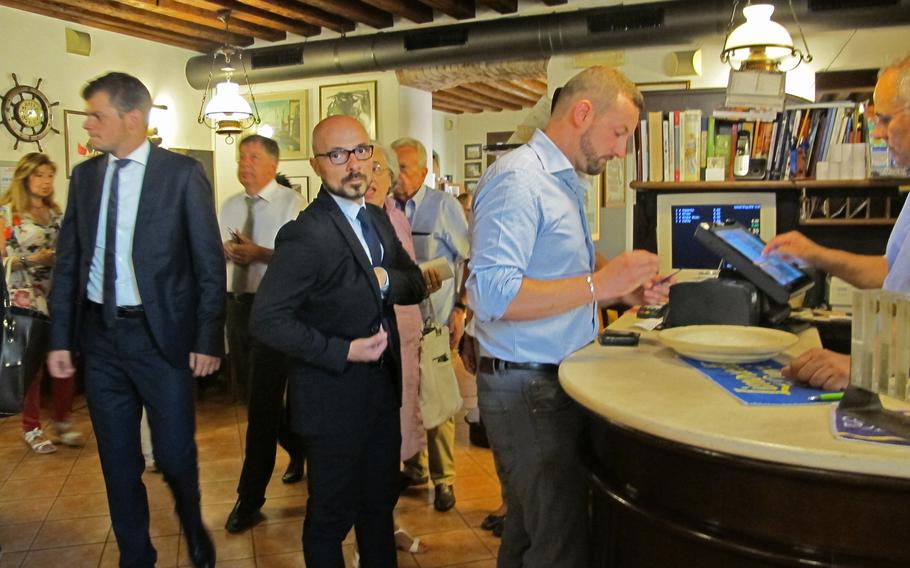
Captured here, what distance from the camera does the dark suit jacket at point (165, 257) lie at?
7.86ft

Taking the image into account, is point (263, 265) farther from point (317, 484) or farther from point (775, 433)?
point (775, 433)

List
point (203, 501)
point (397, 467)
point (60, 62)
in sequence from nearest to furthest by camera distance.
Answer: point (397, 467)
point (203, 501)
point (60, 62)

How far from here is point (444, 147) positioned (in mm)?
15016

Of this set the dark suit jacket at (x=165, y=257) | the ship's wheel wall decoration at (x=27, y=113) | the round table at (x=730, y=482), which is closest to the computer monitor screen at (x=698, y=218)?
the round table at (x=730, y=482)

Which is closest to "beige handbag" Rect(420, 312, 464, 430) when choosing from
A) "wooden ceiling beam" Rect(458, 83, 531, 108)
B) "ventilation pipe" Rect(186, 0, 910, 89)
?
"ventilation pipe" Rect(186, 0, 910, 89)

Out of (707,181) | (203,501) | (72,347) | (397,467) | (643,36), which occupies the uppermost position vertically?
(643,36)

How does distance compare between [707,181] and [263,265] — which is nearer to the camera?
[707,181]

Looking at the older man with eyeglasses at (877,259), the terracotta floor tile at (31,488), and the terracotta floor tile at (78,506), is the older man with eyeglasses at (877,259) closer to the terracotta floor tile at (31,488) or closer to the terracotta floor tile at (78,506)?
the terracotta floor tile at (78,506)

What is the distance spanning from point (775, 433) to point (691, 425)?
14 centimetres

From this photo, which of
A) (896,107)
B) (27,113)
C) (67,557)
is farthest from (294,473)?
(27,113)

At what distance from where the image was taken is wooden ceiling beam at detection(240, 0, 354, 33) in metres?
6.45

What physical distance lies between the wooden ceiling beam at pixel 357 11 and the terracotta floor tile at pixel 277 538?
4.54 meters

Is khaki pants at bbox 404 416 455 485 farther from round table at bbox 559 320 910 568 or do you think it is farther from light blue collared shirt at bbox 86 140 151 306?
round table at bbox 559 320 910 568

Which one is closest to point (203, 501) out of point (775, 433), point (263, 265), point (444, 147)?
point (263, 265)
